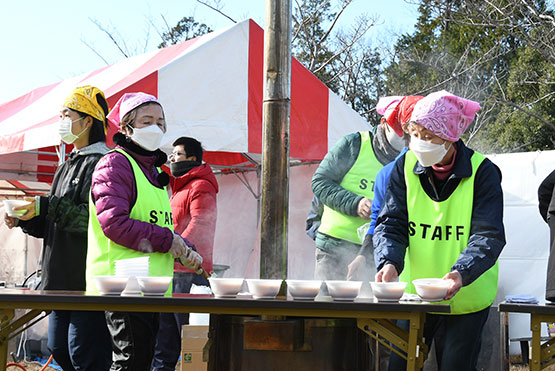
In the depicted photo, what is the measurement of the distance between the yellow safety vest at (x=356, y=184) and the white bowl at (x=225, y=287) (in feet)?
5.04

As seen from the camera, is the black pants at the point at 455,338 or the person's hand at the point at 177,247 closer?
the black pants at the point at 455,338

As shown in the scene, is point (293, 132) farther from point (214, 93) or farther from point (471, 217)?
point (471, 217)

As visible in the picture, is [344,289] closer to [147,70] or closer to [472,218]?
[472,218]

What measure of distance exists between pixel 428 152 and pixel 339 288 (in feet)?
2.41

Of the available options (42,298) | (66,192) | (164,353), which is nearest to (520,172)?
(164,353)

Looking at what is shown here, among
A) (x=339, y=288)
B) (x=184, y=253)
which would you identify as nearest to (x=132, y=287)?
(x=184, y=253)

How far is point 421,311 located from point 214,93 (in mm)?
5134

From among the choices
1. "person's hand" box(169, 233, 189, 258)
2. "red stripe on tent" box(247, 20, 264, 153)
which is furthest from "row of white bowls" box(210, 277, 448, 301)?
"red stripe on tent" box(247, 20, 264, 153)

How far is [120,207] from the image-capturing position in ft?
9.81

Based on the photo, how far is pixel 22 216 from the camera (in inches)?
133

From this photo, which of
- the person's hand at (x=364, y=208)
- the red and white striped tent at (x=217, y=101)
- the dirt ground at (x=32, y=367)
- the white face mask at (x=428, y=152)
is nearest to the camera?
the white face mask at (x=428, y=152)

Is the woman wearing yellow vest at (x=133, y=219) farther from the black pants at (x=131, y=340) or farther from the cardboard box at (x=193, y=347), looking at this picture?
the cardboard box at (x=193, y=347)

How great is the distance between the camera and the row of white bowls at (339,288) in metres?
2.57

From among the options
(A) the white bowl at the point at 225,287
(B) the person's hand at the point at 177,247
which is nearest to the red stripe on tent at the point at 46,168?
(B) the person's hand at the point at 177,247
